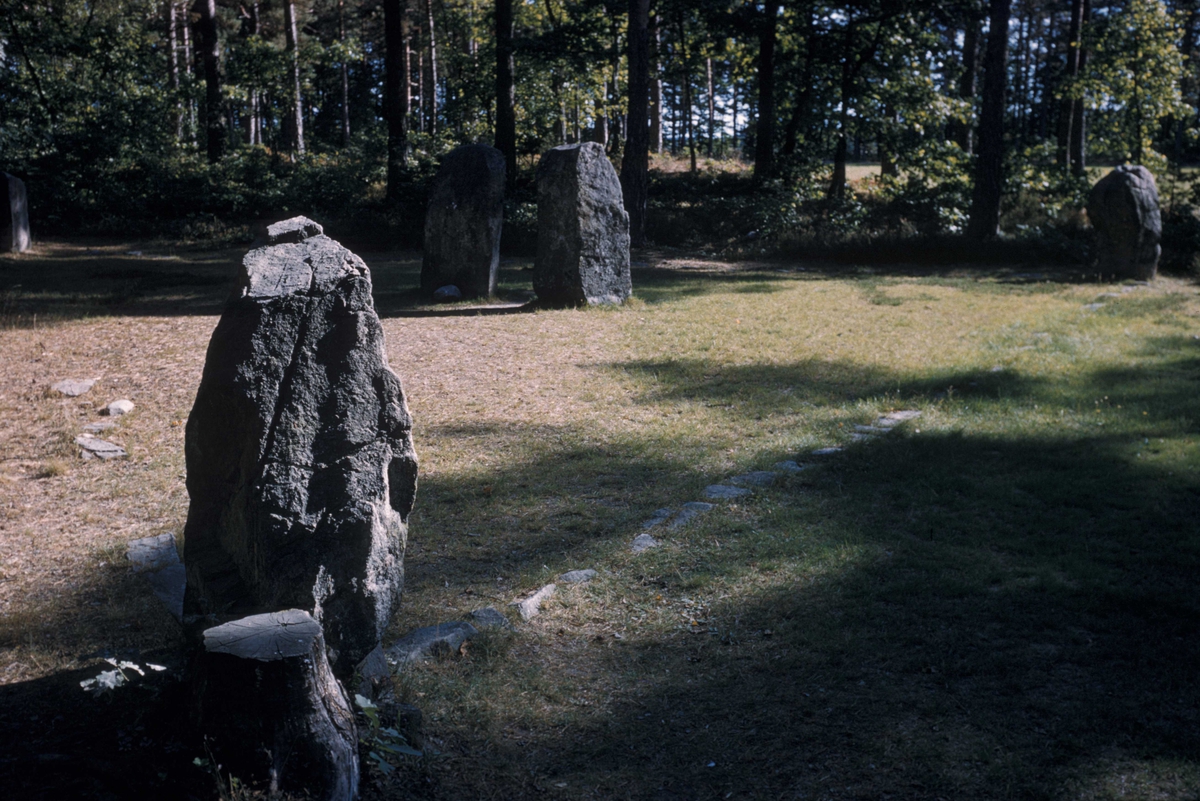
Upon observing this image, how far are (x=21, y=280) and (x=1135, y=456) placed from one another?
1389cm

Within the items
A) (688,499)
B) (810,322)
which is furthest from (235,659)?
(810,322)

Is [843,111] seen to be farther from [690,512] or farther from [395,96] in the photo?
[690,512]

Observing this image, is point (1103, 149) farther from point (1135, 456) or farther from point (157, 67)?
point (157, 67)

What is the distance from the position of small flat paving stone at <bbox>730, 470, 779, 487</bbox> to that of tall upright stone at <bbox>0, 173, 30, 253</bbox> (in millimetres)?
14968

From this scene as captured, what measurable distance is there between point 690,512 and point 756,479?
715mm

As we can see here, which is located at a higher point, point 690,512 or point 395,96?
point 395,96

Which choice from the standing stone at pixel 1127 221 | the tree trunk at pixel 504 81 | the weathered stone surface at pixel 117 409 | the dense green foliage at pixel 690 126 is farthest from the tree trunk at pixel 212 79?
the standing stone at pixel 1127 221

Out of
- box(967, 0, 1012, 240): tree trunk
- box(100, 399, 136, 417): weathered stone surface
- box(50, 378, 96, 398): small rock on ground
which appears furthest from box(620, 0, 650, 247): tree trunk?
box(100, 399, 136, 417): weathered stone surface

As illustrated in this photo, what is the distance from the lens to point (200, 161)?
69.1 ft

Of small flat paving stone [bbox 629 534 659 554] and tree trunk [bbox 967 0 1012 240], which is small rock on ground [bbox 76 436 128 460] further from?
tree trunk [bbox 967 0 1012 240]

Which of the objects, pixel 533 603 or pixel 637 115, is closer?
pixel 533 603

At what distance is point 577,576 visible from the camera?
168 inches

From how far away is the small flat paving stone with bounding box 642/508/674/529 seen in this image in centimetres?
491

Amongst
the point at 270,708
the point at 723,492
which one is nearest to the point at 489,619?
the point at 270,708
